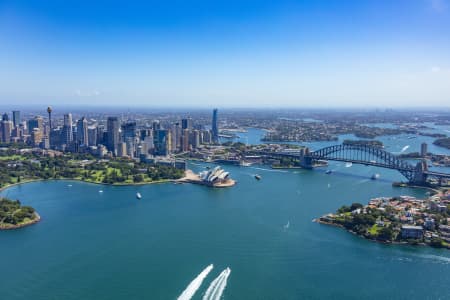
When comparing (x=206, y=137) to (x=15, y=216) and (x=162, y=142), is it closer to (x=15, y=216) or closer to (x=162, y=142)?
(x=162, y=142)

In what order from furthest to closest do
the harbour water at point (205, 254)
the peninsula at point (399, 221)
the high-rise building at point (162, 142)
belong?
1. the high-rise building at point (162, 142)
2. the peninsula at point (399, 221)
3. the harbour water at point (205, 254)

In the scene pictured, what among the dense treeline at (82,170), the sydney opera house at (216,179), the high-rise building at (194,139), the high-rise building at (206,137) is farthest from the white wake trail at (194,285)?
the high-rise building at (206,137)

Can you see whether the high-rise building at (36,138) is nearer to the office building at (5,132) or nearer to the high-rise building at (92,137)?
the office building at (5,132)

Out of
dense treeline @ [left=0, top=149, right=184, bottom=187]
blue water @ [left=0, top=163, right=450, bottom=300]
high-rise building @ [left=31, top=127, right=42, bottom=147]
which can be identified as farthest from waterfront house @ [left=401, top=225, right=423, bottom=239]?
high-rise building @ [left=31, top=127, right=42, bottom=147]

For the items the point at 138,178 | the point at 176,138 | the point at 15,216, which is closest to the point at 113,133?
the point at 176,138

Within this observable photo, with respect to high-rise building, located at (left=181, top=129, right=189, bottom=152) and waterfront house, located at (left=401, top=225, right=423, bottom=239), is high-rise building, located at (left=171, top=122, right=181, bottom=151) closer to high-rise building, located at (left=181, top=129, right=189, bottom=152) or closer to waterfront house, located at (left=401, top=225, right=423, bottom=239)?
high-rise building, located at (left=181, top=129, right=189, bottom=152)

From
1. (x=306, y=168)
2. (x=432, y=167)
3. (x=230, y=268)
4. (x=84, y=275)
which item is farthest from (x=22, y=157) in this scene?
(x=432, y=167)
